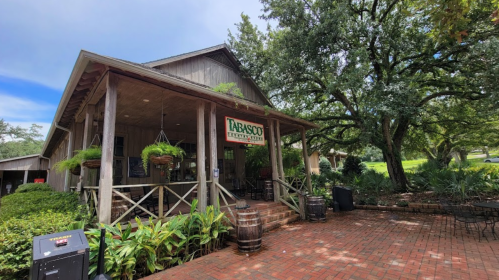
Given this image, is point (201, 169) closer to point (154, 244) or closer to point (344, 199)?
point (154, 244)

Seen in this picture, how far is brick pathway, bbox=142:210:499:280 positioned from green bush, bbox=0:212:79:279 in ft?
5.37

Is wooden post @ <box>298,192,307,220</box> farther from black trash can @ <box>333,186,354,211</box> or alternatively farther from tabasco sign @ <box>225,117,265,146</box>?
tabasco sign @ <box>225,117,265,146</box>

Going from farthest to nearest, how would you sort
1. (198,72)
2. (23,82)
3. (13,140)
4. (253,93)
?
(13,140) → (23,82) → (253,93) → (198,72)

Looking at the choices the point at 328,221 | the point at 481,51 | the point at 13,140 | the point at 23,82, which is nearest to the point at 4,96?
the point at 13,140

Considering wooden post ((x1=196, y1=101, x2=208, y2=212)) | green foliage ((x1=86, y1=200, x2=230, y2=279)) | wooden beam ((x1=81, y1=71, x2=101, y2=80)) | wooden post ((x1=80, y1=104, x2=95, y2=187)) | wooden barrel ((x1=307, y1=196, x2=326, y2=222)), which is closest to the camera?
green foliage ((x1=86, y1=200, x2=230, y2=279))

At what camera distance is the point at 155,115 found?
6797mm

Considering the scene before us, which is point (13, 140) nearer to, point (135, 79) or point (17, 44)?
point (17, 44)

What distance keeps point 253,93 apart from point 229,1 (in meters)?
3.73

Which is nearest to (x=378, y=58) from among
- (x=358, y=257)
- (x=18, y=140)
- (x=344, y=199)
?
(x=344, y=199)

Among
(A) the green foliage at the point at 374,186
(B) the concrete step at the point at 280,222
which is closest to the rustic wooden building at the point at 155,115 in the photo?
(B) the concrete step at the point at 280,222

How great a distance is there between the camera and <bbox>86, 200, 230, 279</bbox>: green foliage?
3.16m

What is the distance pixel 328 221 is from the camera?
6.54 meters

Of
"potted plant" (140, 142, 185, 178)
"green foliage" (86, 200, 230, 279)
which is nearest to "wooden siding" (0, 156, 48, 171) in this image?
"potted plant" (140, 142, 185, 178)

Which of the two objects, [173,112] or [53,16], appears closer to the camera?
[173,112]
